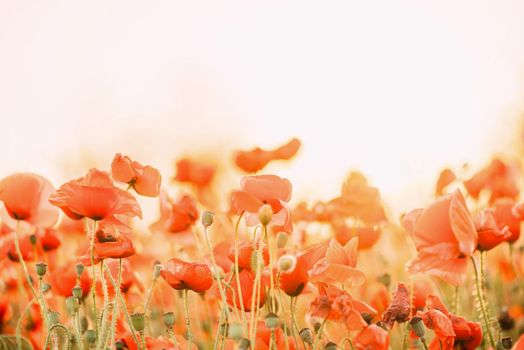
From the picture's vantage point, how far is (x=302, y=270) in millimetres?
1274

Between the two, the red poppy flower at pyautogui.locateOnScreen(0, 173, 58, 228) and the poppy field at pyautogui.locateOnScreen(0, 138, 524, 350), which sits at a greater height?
the red poppy flower at pyautogui.locateOnScreen(0, 173, 58, 228)

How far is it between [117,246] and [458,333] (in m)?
0.59

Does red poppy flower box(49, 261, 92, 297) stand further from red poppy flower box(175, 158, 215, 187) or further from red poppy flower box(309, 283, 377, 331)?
red poppy flower box(175, 158, 215, 187)

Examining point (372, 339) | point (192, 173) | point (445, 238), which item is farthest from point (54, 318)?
point (192, 173)

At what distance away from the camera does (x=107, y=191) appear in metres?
1.26

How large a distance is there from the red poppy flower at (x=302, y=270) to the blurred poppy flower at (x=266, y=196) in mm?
76

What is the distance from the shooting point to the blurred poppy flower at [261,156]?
7.26 feet

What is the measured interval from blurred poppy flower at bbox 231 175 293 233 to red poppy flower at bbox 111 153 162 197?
0.55 feet

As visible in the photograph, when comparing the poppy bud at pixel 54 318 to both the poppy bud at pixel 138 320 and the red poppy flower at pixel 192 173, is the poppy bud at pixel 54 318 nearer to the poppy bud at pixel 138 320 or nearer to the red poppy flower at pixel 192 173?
the poppy bud at pixel 138 320

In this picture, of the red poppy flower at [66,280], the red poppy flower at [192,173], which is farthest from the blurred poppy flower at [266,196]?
the red poppy flower at [192,173]

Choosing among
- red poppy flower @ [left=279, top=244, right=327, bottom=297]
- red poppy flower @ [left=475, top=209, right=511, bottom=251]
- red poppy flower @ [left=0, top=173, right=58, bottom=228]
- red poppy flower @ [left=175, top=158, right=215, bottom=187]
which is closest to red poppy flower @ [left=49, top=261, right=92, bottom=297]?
red poppy flower @ [left=0, top=173, right=58, bottom=228]

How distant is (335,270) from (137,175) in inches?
17.4

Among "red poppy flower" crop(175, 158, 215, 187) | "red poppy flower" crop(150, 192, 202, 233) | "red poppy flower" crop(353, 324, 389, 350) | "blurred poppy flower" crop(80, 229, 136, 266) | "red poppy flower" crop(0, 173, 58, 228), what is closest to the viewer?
"red poppy flower" crop(353, 324, 389, 350)

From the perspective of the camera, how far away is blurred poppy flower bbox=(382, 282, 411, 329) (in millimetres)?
1254
